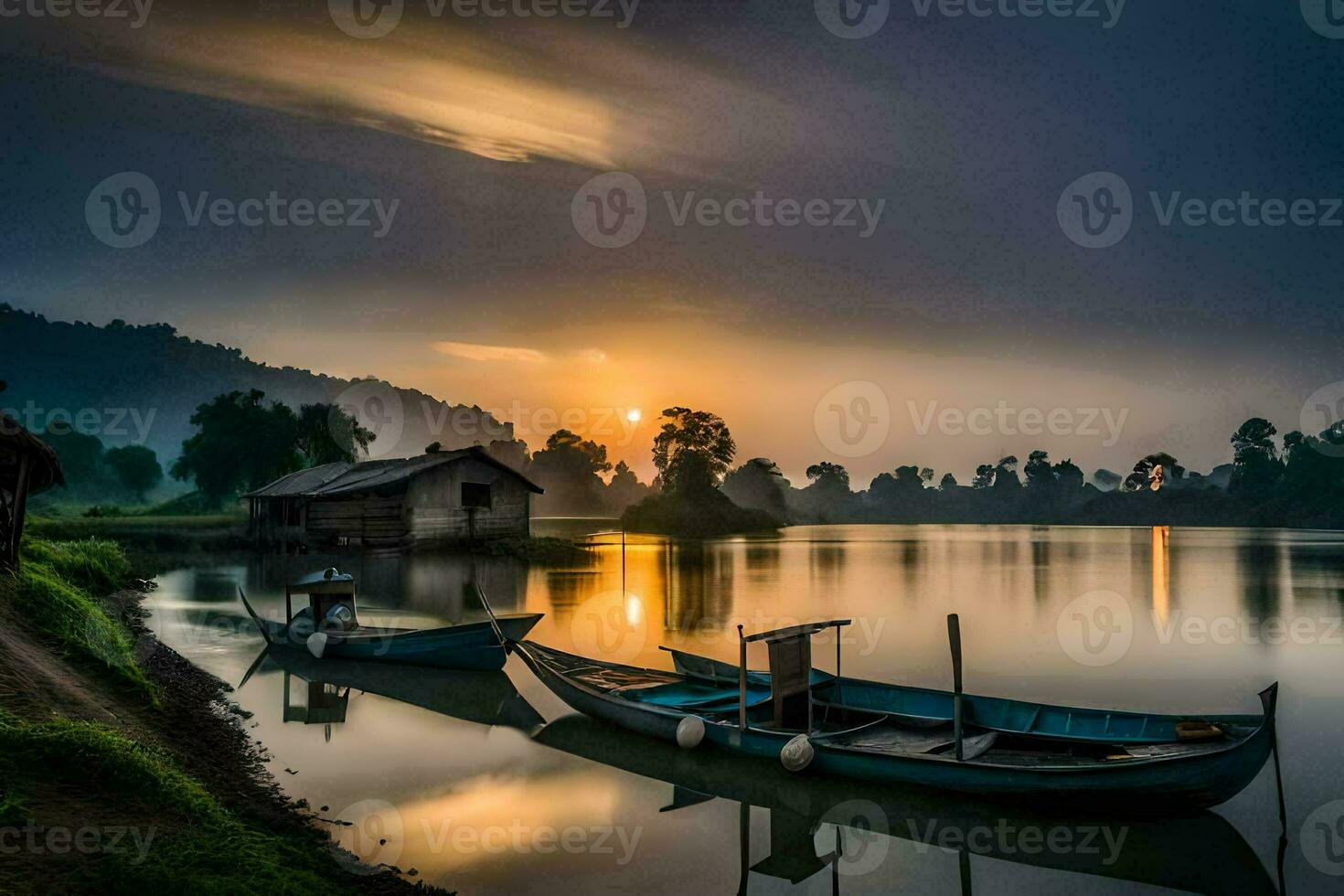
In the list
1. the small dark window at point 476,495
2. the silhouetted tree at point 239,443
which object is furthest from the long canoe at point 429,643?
the silhouetted tree at point 239,443

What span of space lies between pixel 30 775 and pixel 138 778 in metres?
0.85

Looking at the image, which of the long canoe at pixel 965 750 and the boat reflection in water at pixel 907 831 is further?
the long canoe at pixel 965 750

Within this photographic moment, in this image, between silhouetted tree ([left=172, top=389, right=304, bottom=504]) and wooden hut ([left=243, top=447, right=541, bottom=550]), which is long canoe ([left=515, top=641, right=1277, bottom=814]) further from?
silhouetted tree ([left=172, top=389, right=304, bottom=504])

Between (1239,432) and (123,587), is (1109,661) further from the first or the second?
(1239,432)

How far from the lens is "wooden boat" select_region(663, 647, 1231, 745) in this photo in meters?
10.9

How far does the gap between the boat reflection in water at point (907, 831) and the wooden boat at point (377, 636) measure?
4.89 m

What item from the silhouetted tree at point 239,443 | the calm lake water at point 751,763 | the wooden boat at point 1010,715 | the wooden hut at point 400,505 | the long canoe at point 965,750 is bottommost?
the calm lake water at point 751,763

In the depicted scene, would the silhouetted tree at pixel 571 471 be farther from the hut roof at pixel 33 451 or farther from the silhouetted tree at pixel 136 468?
the hut roof at pixel 33 451

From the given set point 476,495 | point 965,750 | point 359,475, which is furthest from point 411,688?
point 359,475

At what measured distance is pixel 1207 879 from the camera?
30.0ft

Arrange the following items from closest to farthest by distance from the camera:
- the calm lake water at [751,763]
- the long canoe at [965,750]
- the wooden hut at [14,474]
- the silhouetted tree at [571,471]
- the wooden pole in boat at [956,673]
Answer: the calm lake water at [751,763], the long canoe at [965,750], the wooden pole in boat at [956,673], the wooden hut at [14,474], the silhouetted tree at [571,471]

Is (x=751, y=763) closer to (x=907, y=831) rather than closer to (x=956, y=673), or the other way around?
(x=907, y=831)

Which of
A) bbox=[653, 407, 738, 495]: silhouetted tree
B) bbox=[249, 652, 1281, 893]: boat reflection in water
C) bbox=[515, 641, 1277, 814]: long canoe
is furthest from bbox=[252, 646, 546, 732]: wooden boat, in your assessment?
bbox=[653, 407, 738, 495]: silhouetted tree

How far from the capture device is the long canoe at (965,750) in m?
9.76
